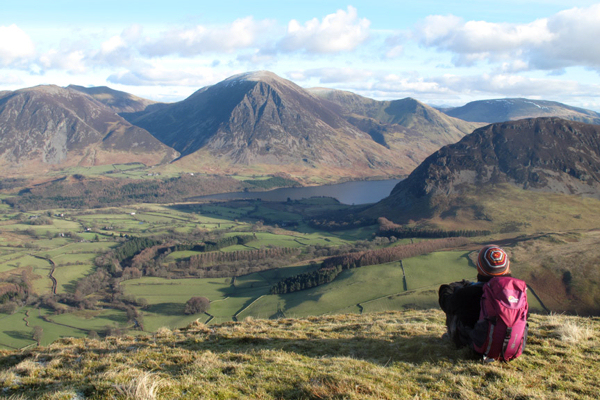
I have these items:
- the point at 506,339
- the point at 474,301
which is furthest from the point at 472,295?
the point at 506,339

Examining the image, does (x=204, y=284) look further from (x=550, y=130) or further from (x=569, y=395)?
(x=550, y=130)

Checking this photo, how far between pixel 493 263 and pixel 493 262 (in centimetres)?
3

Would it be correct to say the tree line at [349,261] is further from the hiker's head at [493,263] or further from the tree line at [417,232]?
the hiker's head at [493,263]

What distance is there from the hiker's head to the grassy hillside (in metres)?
2.11

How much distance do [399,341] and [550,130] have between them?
142 m

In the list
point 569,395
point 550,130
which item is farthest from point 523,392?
point 550,130

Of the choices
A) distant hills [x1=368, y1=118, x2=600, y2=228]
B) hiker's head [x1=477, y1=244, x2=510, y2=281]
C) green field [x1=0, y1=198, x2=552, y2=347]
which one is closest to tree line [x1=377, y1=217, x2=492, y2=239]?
green field [x1=0, y1=198, x2=552, y2=347]

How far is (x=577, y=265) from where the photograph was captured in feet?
189

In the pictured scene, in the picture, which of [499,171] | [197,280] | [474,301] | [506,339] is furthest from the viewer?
[499,171]

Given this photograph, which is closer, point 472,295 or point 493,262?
point 493,262

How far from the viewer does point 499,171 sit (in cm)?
12631

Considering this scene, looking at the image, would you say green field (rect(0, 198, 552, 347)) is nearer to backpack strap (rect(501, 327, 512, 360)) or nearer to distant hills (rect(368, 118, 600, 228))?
distant hills (rect(368, 118, 600, 228))

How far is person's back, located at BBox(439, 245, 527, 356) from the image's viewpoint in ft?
32.7

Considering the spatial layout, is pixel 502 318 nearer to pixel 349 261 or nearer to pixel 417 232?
pixel 349 261
